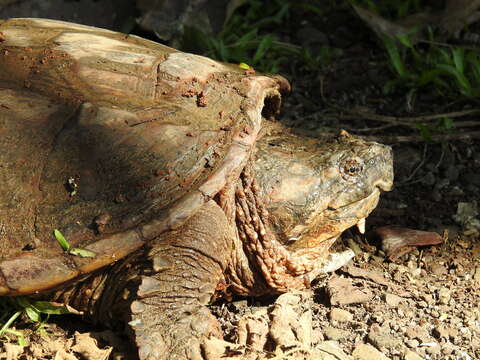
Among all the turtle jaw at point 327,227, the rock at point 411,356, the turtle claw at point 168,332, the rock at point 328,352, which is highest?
the turtle jaw at point 327,227

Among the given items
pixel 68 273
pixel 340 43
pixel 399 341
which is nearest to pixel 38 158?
pixel 68 273

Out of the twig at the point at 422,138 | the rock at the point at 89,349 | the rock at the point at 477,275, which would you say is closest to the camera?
the rock at the point at 89,349

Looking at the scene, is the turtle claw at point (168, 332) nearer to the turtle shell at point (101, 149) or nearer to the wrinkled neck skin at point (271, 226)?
the wrinkled neck skin at point (271, 226)

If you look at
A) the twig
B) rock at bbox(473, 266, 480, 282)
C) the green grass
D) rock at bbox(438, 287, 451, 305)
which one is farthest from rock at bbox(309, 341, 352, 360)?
the twig

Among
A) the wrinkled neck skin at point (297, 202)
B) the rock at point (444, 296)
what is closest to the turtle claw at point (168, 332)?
the wrinkled neck skin at point (297, 202)

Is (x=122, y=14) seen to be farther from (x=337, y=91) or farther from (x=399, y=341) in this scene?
(x=399, y=341)

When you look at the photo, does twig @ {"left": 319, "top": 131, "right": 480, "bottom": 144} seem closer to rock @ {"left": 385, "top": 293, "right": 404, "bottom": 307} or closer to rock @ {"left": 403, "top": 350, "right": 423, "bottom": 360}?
rock @ {"left": 385, "top": 293, "right": 404, "bottom": 307}

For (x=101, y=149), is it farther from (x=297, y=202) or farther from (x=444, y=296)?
→ (x=444, y=296)

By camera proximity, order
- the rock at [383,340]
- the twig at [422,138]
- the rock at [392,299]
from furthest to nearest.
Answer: the twig at [422,138] < the rock at [392,299] < the rock at [383,340]
